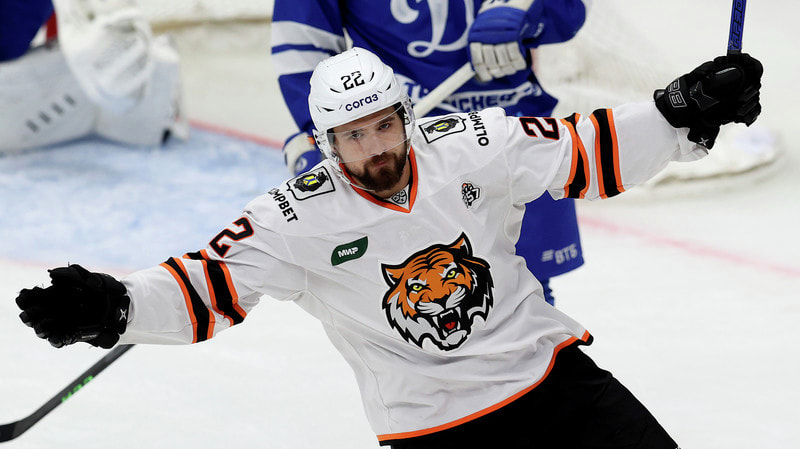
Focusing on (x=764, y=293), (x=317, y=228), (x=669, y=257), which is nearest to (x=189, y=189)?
(x=669, y=257)

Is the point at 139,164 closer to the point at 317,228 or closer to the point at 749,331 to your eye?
the point at 749,331

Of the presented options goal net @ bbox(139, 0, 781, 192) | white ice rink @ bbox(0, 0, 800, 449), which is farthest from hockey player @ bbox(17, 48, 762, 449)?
goal net @ bbox(139, 0, 781, 192)

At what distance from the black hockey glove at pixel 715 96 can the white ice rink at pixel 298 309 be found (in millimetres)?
1062

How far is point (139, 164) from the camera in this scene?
15.0 ft

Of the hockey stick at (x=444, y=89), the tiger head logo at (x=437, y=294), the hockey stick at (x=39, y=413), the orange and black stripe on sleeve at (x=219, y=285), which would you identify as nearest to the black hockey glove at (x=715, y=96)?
the tiger head logo at (x=437, y=294)

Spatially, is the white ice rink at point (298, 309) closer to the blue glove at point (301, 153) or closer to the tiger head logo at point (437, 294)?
the blue glove at point (301, 153)

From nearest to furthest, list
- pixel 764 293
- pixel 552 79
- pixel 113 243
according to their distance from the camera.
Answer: pixel 764 293, pixel 113 243, pixel 552 79

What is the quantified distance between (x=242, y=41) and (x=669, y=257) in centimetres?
346

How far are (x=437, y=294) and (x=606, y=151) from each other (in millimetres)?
347

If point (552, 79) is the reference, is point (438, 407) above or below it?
above

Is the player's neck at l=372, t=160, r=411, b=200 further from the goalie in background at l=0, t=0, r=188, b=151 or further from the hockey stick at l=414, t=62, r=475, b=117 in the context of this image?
the goalie in background at l=0, t=0, r=188, b=151

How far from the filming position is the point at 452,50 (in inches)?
82.1

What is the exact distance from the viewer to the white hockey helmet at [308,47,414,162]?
4.99ft

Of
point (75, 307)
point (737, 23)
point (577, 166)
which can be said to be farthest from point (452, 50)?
point (75, 307)
